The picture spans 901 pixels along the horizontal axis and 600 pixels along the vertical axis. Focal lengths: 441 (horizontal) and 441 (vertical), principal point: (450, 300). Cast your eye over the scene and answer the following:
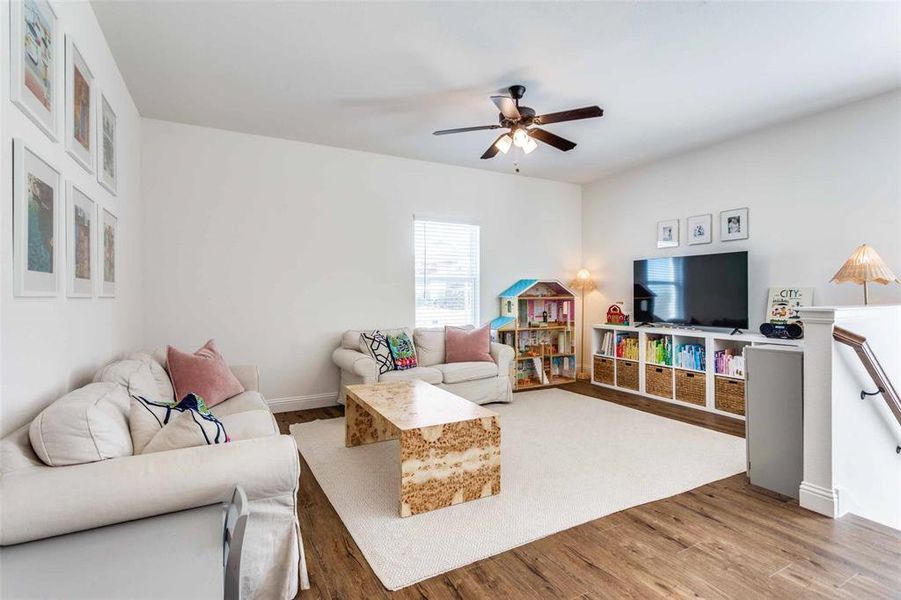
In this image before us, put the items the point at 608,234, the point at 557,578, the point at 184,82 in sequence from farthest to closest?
1. the point at 608,234
2. the point at 184,82
3. the point at 557,578

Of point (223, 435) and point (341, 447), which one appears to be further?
point (341, 447)

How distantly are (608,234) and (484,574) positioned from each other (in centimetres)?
517

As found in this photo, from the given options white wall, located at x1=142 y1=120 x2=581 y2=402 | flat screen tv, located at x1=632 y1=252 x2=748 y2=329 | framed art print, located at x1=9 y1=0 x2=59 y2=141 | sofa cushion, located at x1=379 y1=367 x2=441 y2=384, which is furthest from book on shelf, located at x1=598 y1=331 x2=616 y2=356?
framed art print, located at x1=9 y1=0 x2=59 y2=141

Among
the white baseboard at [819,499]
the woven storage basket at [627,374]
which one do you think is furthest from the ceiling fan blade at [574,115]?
the woven storage basket at [627,374]

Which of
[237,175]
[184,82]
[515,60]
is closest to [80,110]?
[184,82]

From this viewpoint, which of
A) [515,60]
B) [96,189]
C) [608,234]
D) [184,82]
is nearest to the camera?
[96,189]

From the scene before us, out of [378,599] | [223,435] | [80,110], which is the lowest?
[378,599]

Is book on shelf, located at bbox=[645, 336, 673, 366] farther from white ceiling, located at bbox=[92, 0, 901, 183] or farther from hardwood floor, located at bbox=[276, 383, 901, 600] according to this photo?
hardwood floor, located at bbox=[276, 383, 901, 600]

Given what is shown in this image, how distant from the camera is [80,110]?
7.32 feet

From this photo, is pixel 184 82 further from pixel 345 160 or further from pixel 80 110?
pixel 345 160

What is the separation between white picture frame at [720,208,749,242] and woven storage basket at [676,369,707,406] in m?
1.49

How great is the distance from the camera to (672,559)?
6.66ft

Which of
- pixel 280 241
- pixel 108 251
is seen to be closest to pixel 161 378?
pixel 108 251

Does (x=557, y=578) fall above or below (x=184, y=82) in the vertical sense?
below
